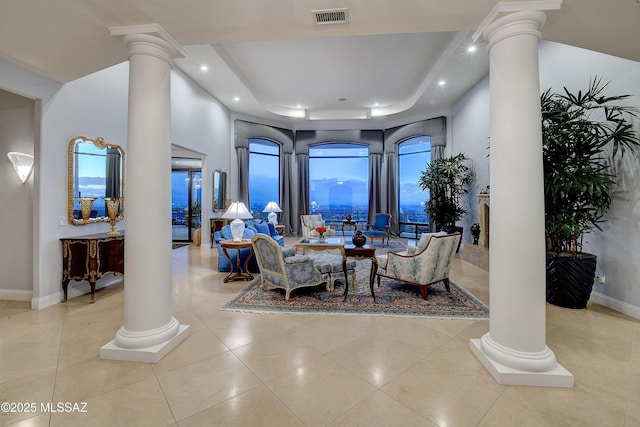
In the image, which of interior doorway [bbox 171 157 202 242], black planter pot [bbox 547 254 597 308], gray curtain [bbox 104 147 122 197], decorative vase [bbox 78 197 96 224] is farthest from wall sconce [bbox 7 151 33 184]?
black planter pot [bbox 547 254 597 308]

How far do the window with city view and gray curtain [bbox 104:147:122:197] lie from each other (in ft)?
22.3

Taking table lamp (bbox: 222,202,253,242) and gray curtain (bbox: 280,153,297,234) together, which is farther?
gray curtain (bbox: 280,153,297,234)

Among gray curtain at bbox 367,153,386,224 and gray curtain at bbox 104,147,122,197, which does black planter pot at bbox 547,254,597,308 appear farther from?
gray curtain at bbox 367,153,386,224

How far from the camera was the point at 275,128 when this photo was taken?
9789 mm

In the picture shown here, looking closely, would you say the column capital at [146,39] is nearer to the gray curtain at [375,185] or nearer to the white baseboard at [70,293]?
the white baseboard at [70,293]

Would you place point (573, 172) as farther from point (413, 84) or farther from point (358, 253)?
point (413, 84)

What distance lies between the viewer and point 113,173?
438 centimetres

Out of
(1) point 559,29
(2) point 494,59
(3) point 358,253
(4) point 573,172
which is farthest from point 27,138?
(4) point 573,172

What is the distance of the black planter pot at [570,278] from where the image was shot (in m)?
3.34

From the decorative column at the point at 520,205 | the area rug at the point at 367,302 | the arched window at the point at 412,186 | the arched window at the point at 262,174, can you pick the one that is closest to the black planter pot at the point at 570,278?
the area rug at the point at 367,302

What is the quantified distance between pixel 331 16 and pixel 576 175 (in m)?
3.20

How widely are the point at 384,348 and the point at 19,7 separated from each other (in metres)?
4.02

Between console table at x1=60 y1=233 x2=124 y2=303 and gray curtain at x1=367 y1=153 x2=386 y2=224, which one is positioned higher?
gray curtain at x1=367 y1=153 x2=386 y2=224

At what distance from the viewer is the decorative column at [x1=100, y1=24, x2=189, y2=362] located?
2334 mm
